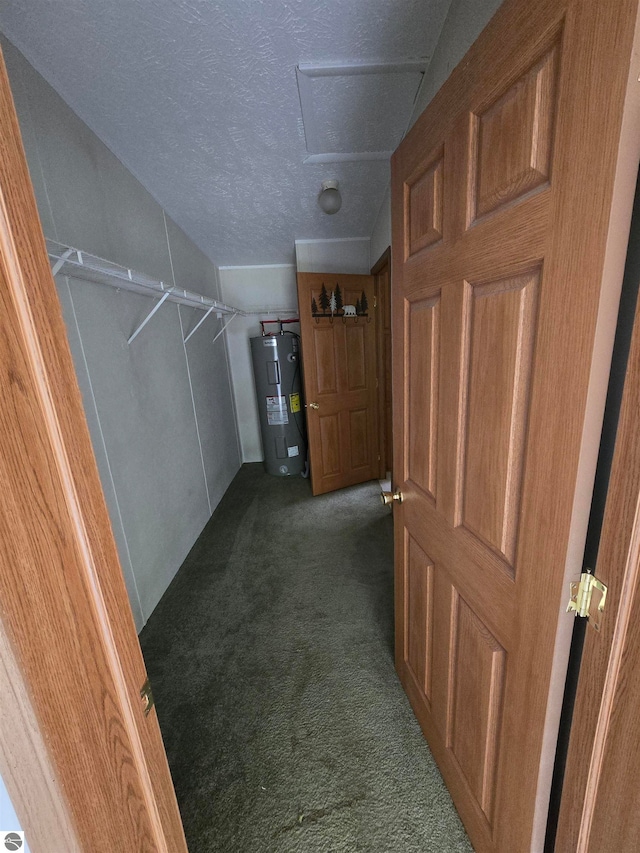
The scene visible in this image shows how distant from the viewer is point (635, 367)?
0.45m

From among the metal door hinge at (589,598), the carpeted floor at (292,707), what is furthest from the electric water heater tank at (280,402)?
the metal door hinge at (589,598)

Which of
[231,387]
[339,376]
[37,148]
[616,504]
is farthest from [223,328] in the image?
[616,504]

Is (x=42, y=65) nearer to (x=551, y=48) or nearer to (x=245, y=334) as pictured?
(x=551, y=48)

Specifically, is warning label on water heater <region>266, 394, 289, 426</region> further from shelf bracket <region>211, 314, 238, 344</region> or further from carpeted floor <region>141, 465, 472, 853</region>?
carpeted floor <region>141, 465, 472, 853</region>

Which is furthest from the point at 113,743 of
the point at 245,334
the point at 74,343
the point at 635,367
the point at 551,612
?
the point at 245,334

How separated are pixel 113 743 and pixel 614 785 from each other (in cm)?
82

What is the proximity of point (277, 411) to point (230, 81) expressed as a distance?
272 centimetres

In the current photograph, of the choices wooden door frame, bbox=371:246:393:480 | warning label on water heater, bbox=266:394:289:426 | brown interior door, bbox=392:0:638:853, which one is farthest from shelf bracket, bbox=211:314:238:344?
brown interior door, bbox=392:0:638:853

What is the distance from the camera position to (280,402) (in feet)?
12.4

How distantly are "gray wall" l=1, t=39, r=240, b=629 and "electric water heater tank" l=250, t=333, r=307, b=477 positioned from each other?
845mm

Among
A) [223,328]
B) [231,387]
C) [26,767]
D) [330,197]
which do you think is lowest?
[26,767]

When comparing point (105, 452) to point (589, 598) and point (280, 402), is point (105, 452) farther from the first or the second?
point (280, 402)

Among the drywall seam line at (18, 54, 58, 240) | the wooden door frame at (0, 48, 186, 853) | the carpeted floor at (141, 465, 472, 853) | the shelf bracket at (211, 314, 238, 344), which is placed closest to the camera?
the wooden door frame at (0, 48, 186, 853)

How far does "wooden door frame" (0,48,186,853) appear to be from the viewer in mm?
397
